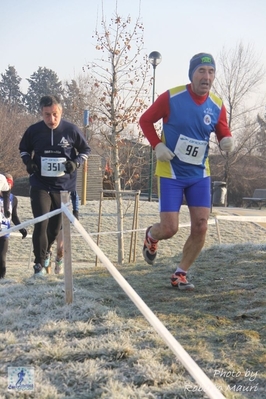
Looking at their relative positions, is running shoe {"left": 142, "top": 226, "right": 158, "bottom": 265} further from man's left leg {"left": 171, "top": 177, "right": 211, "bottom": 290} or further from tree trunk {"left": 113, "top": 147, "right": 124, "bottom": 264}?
tree trunk {"left": 113, "top": 147, "right": 124, "bottom": 264}

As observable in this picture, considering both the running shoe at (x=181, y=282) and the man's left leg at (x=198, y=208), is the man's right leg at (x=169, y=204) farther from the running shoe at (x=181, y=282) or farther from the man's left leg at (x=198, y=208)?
the running shoe at (x=181, y=282)

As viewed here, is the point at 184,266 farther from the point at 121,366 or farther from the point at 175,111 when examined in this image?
the point at 121,366

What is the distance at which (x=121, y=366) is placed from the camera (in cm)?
270

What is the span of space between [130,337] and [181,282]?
1765mm

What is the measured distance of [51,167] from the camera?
218 inches

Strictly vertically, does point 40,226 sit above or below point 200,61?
below

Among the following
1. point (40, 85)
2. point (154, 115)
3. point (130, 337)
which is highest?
point (40, 85)

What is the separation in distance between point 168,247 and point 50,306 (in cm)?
1017

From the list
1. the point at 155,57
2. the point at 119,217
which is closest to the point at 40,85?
the point at 155,57

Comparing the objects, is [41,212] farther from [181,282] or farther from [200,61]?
[200,61]

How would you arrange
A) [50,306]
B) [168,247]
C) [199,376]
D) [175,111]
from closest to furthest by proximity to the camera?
[199,376], [50,306], [175,111], [168,247]

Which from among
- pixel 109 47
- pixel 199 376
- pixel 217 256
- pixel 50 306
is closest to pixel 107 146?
pixel 109 47

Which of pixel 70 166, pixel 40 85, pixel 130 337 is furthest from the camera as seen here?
pixel 40 85

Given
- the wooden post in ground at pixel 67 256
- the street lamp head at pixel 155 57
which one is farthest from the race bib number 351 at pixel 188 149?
Answer: the street lamp head at pixel 155 57
